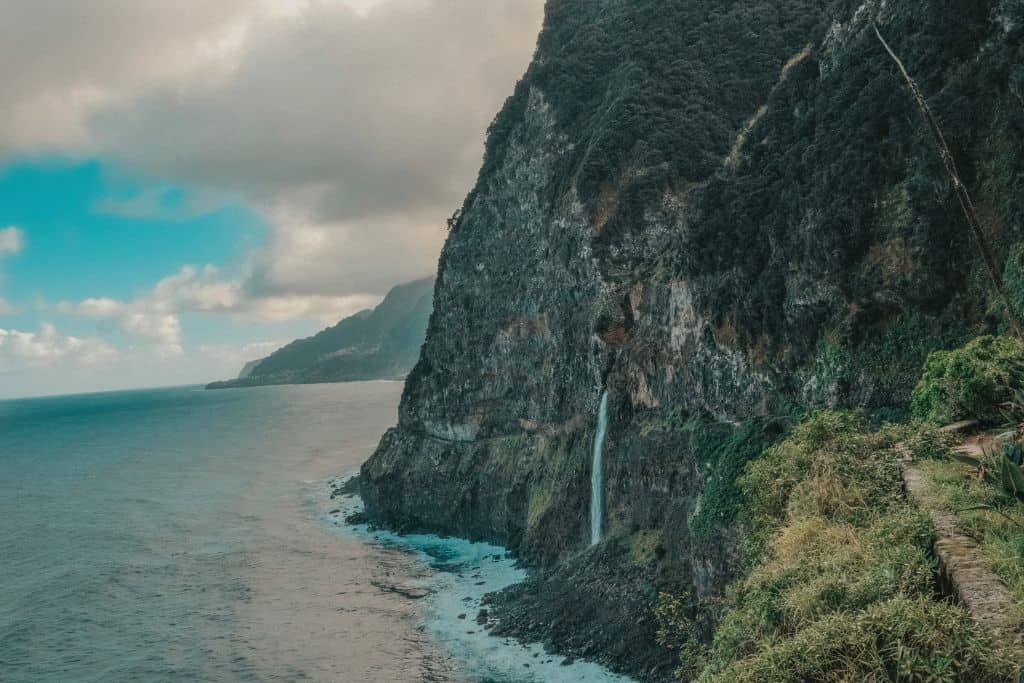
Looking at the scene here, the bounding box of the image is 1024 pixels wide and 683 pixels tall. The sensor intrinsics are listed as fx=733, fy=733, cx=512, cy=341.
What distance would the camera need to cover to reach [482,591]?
150 feet

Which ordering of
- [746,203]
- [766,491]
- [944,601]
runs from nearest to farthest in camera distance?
[944,601] → [766,491] → [746,203]

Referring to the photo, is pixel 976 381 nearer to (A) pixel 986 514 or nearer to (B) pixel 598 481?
(A) pixel 986 514

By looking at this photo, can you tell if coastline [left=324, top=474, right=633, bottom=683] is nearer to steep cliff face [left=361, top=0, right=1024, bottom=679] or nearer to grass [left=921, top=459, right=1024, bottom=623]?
steep cliff face [left=361, top=0, right=1024, bottom=679]

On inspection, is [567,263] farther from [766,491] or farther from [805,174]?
[766,491]

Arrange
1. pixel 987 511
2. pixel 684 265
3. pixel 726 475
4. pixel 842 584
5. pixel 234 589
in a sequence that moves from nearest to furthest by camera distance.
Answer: pixel 842 584 < pixel 987 511 < pixel 726 475 < pixel 684 265 < pixel 234 589

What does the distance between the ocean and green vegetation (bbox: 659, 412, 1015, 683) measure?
612 inches

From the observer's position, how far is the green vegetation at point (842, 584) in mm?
8961

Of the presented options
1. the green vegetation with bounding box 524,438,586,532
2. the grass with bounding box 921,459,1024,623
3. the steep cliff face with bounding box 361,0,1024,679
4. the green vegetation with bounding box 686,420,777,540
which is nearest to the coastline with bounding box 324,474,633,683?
the steep cliff face with bounding box 361,0,1024,679

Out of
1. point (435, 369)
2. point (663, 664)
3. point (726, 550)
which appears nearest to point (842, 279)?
point (726, 550)

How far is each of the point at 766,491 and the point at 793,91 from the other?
2509cm

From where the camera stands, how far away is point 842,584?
467 inches

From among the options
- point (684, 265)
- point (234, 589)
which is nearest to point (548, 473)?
point (684, 265)

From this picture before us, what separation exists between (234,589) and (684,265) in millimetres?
36236

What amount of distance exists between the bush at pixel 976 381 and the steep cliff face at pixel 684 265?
504 centimetres
